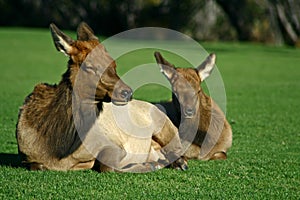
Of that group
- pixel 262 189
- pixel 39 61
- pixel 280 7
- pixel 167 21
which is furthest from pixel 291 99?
pixel 167 21

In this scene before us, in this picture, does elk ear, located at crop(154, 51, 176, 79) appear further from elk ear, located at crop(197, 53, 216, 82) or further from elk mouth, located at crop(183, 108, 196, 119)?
elk mouth, located at crop(183, 108, 196, 119)

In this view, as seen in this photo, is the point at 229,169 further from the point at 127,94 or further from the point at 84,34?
the point at 84,34

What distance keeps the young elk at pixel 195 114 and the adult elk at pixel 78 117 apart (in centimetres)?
112

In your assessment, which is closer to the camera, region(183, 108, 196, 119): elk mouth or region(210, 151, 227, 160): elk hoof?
region(183, 108, 196, 119): elk mouth

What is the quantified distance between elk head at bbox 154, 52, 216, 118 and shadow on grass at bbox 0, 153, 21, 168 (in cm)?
224

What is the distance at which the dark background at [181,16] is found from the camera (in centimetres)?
4166

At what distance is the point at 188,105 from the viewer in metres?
8.87

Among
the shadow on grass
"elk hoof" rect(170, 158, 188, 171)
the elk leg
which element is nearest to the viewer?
"elk hoof" rect(170, 158, 188, 171)

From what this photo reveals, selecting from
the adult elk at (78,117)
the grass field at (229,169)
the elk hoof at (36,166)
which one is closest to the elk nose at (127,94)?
the adult elk at (78,117)

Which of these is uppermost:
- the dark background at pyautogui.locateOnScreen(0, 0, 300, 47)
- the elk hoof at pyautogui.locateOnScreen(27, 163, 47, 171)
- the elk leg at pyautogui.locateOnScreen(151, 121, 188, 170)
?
the elk hoof at pyautogui.locateOnScreen(27, 163, 47, 171)

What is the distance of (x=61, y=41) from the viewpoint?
7.29 metres

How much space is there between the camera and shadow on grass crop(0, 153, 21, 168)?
8466 mm

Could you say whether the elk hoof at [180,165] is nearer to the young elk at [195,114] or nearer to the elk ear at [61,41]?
the young elk at [195,114]

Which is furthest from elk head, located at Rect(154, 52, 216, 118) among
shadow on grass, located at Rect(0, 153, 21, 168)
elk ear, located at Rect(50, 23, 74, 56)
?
shadow on grass, located at Rect(0, 153, 21, 168)
